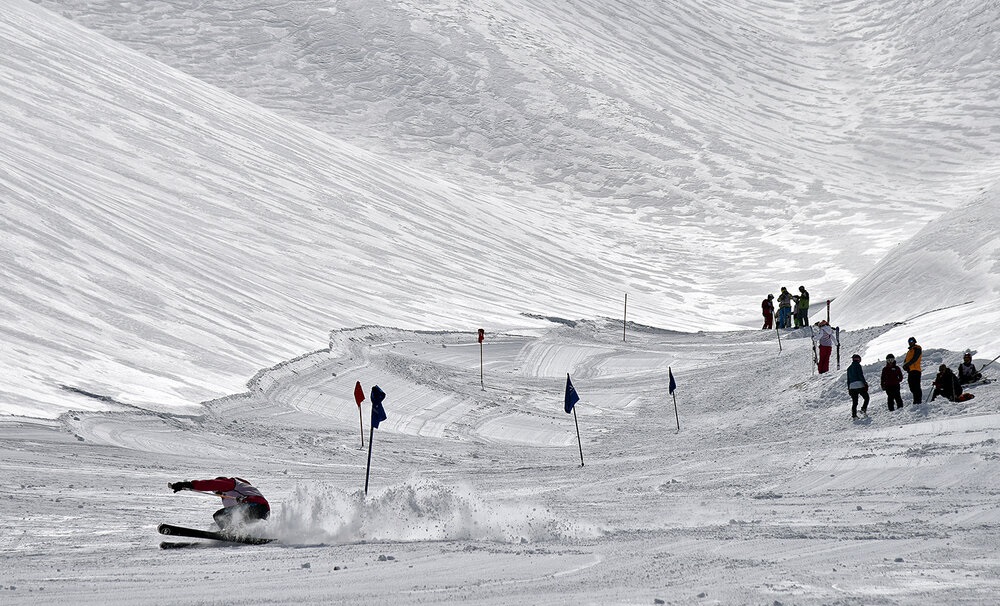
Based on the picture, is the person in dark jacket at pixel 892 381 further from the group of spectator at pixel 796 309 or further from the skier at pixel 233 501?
the group of spectator at pixel 796 309

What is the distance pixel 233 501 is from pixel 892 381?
9.08 m

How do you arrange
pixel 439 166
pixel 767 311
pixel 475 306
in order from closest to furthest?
pixel 475 306 < pixel 767 311 < pixel 439 166

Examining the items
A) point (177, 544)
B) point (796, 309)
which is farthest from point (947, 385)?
point (796, 309)

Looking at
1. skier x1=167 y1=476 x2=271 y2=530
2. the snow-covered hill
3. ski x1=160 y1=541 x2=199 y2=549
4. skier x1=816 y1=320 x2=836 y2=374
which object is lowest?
ski x1=160 y1=541 x2=199 y2=549

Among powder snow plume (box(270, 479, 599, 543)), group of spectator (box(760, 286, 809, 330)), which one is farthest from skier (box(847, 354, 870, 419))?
group of spectator (box(760, 286, 809, 330))

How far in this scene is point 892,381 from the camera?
14469 millimetres

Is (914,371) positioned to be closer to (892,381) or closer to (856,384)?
(892,381)

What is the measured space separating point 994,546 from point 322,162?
33.8 m

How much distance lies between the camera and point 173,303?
2175 centimetres

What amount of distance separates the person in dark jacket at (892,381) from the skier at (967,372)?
35.3 inches

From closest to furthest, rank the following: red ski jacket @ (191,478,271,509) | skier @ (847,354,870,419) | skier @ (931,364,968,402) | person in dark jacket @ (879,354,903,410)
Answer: red ski jacket @ (191,478,271,509) < skier @ (931,364,968,402) < person in dark jacket @ (879,354,903,410) < skier @ (847,354,870,419)

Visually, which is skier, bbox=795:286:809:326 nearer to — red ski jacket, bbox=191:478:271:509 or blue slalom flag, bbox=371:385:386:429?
blue slalom flag, bbox=371:385:386:429

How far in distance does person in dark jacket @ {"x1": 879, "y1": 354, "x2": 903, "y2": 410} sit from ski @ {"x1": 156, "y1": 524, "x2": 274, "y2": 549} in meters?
8.85

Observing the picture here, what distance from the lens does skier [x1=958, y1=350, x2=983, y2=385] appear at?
14.8 m
